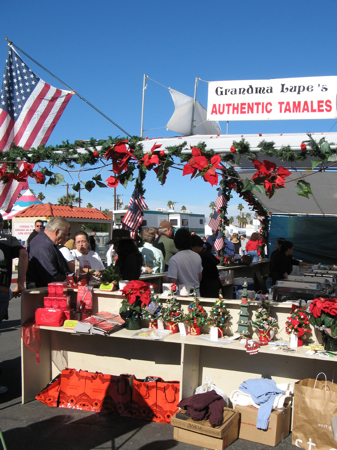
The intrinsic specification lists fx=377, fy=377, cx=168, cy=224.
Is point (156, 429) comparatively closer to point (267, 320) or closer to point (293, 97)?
point (267, 320)

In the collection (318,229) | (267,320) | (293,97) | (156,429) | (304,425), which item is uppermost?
(293,97)

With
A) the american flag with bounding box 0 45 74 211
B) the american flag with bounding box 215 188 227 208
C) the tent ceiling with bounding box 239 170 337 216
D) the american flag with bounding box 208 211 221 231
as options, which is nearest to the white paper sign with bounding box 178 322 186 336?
the american flag with bounding box 0 45 74 211

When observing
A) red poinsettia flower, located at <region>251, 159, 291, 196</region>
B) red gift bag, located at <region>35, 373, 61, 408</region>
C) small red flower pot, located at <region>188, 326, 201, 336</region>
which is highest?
red poinsettia flower, located at <region>251, 159, 291, 196</region>

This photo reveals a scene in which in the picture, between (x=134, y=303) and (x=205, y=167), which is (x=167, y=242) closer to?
(x=134, y=303)

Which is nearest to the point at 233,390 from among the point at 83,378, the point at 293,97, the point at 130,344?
the point at 130,344

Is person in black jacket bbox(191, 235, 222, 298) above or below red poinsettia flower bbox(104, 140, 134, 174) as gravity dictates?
below

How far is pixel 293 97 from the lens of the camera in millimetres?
4523

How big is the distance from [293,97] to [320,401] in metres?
3.31

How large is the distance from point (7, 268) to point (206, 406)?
241 cm

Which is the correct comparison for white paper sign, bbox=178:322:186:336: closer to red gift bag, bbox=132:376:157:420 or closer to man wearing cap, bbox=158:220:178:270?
red gift bag, bbox=132:376:157:420

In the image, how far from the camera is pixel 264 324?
348 cm

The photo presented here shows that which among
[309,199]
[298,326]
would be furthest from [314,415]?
[309,199]

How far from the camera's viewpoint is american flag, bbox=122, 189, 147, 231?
194 inches

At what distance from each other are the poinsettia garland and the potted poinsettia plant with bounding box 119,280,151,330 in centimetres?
134
